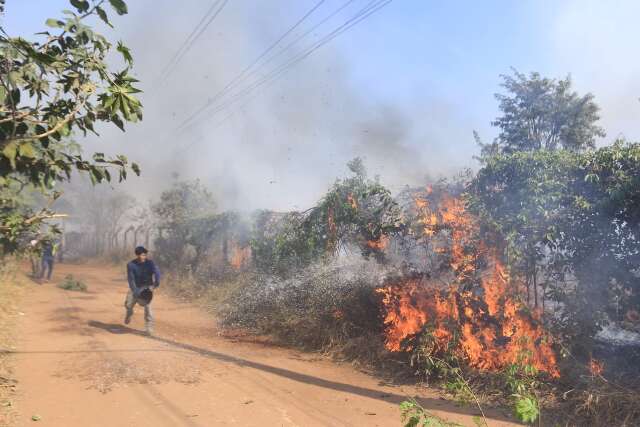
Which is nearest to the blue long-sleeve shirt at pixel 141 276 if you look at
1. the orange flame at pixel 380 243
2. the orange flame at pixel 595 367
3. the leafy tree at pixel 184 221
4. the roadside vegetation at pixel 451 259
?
the roadside vegetation at pixel 451 259

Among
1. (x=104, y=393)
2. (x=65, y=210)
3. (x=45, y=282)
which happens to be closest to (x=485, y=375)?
(x=104, y=393)

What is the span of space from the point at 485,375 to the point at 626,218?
2389 mm

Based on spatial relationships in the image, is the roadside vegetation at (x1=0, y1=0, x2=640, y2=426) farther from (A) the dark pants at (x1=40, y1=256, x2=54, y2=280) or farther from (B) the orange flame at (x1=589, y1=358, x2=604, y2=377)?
(A) the dark pants at (x1=40, y1=256, x2=54, y2=280)

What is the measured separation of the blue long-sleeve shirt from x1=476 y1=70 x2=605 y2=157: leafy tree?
1421cm

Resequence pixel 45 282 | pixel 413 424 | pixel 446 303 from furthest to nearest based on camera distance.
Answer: pixel 45 282 < pixel 446 303 < pixel 413 424

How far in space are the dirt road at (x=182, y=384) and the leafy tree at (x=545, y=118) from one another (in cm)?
1461

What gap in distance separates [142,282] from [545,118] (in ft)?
55.4

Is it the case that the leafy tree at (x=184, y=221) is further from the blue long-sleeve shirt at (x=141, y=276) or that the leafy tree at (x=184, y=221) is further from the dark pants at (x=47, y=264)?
the blue long-sleeve shirt at (x=141, y=276)

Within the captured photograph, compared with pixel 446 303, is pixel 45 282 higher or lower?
lower

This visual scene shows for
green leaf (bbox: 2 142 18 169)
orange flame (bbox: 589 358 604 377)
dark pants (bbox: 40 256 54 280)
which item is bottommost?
dark pants (bbox: 40 256 54 280)

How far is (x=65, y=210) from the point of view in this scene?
36.4 metres

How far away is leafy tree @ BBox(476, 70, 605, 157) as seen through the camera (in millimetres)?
19000

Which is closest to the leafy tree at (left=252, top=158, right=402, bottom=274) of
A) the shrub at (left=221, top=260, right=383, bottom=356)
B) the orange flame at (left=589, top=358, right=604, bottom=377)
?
the shrub at (left=221, top=260, right=383, bottom=356)

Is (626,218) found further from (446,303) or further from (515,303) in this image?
(446,303)
